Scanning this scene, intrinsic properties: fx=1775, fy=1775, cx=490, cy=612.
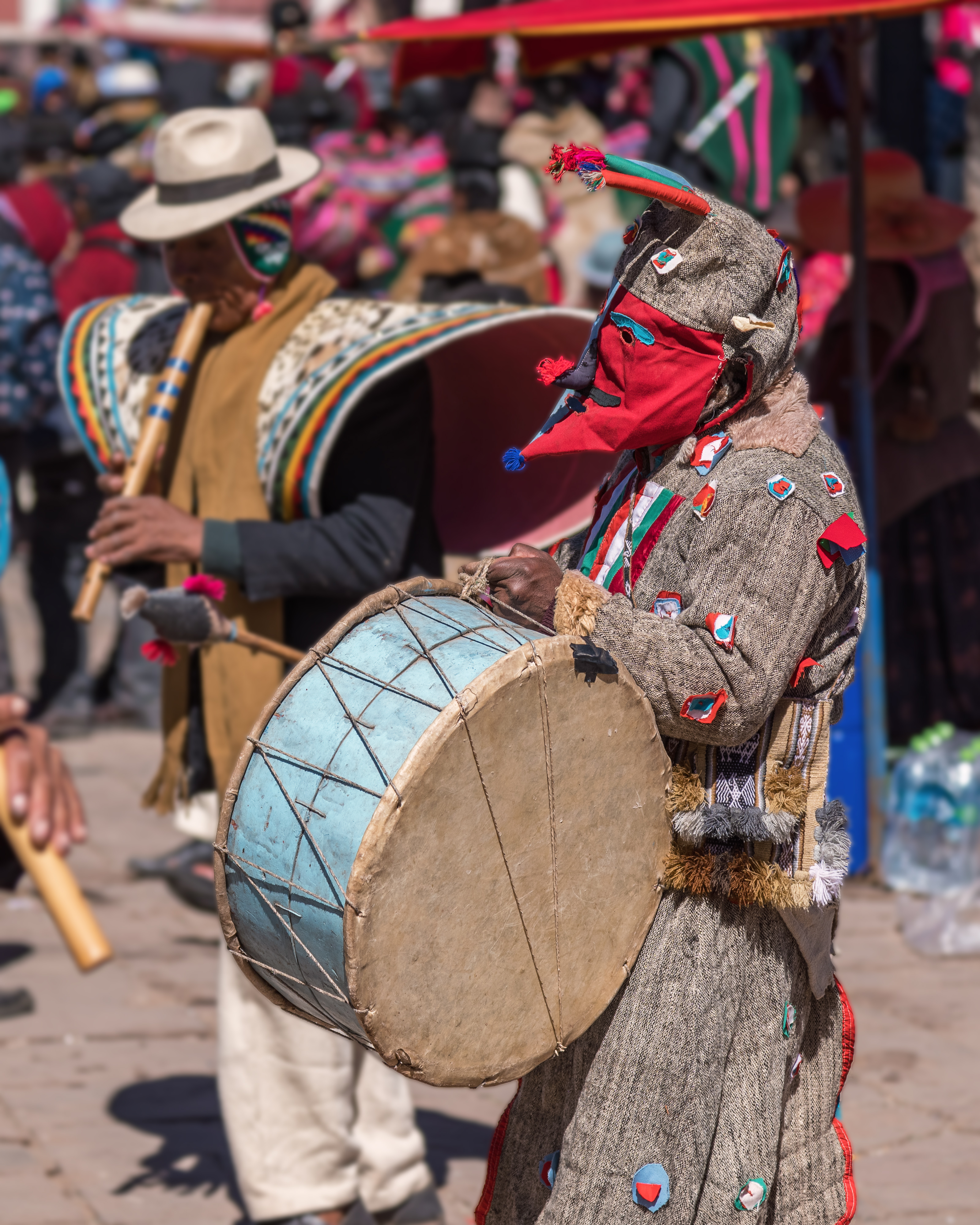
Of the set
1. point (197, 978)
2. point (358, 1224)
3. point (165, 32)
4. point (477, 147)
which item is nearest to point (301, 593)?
point (358, 1224)

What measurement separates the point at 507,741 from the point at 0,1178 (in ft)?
7.20

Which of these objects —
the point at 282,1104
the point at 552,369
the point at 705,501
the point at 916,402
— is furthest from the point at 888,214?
the point at 705,501

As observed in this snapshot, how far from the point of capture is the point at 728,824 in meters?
2.37

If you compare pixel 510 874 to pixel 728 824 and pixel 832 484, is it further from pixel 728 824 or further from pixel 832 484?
pixel 832 484

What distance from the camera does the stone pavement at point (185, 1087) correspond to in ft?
12.5

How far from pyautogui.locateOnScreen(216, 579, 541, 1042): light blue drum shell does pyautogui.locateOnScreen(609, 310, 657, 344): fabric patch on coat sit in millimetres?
410

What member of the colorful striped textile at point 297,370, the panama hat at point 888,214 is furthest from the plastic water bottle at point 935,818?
the colorful striped textile at point 297,370

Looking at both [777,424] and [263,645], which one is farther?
[263,645]

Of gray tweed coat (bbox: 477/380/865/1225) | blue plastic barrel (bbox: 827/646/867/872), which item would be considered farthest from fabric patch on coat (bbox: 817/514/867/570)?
blue plastic barrel (bbox: 827/646/867/872)

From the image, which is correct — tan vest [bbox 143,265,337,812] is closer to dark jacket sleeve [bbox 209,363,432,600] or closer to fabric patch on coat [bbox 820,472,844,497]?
dark jacket sleeve [bbox 209,363,432,600]

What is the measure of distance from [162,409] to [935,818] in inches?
128

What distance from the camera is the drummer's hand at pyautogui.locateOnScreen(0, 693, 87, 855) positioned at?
2857 millimetres

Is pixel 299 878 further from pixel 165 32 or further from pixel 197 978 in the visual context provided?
pixel 165 32

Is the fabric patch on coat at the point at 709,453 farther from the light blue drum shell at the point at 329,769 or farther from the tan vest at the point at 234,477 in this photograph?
the tan vest at the point at 234,477
